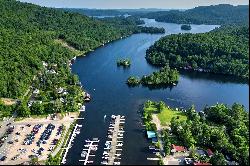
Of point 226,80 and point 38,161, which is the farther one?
point 226,80

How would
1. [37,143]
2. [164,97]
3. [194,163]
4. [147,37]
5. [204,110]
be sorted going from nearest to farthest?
[194,163] → [37,143] → [204,110] → [164,97] → [147,37]

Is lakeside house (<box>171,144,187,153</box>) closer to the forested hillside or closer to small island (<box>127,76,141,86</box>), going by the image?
small island (<box>127,76,141,86</box>)

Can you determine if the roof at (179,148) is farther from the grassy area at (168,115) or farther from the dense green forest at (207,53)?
the dense green forest at (207,53)

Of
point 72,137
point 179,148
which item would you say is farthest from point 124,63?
point 179,148

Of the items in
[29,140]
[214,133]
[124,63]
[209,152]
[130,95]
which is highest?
[124,63]

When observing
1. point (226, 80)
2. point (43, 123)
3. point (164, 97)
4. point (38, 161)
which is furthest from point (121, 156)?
point (226, 80)

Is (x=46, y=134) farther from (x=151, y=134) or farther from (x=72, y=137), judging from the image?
(x=151, y=134)

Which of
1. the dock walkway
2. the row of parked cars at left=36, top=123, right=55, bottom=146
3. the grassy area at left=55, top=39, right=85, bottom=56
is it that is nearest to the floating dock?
the row of parked cars at left=36, top=123, right=55, bottom=146

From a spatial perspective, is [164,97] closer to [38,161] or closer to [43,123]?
[43,123]
